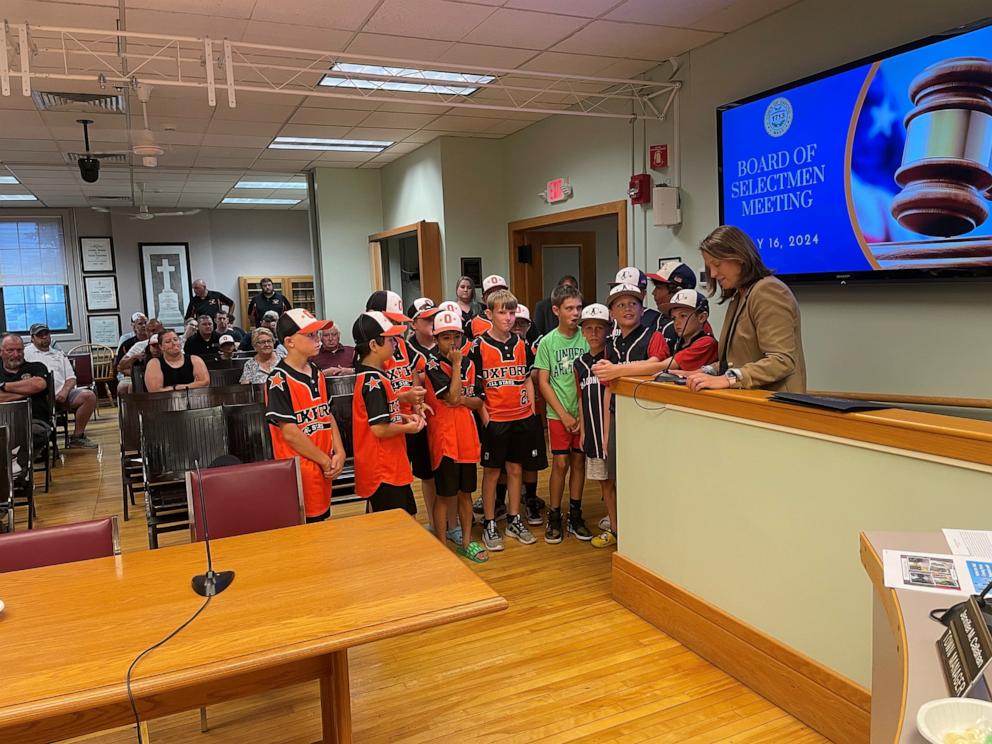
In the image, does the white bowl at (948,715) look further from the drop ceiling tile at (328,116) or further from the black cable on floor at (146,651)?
the drop ceiling tile at (328,116)

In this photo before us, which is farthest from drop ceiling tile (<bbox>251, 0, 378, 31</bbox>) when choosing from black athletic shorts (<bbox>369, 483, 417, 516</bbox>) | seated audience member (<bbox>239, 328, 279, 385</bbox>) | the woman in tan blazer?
black athletic shorts (<bbox>369, 483, 417, 516</bbox>)

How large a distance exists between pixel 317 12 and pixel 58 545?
3409 mm

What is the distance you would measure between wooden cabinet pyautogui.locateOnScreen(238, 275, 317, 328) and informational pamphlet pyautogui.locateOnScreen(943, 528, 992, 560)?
12.8 metres

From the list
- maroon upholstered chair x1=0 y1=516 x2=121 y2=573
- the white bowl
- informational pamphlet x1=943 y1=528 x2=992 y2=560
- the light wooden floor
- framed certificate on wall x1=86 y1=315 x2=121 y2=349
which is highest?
framed certificate on wall x1=86 y1=315 x2=121 y2=349

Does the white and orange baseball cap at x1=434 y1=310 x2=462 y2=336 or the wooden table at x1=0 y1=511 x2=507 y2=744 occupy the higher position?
the white and orange baseball cap at x1=434 y1=310 x2=462 y2=336

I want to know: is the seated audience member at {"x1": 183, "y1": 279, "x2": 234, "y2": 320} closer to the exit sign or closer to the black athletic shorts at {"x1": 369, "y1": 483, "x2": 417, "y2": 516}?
the exit sign

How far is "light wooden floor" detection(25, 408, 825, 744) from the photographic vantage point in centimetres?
241

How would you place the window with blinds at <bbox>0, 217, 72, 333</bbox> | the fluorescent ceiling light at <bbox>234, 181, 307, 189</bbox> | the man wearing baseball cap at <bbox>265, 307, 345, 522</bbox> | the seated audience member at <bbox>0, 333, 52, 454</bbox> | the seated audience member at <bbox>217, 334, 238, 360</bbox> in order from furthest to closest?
1. the window with blinds at <bbox>0, 217, 72, 333</bbox>
2. the fluorescent ceiling light at <bbox>234, 181, 307, 189</bbox>
3. the seated audience member at <bbox>217, 334, 238, 360</bbox>
4. the seated audience member at <bbox>0, 333, 52, 454</bbox>
5. the man wearing baseball cap at <bbox>265, 307, 345, 522</bbox>

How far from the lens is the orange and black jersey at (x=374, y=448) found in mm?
3250

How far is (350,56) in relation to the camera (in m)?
4.54

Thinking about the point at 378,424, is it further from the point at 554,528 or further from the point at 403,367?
the point at 554,528

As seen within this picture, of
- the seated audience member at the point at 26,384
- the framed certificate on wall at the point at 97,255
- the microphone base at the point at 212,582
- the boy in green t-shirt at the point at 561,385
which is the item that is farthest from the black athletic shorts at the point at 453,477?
the framed certificate on wall at the point at 97,255

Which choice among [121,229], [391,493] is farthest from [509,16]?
[121,229]

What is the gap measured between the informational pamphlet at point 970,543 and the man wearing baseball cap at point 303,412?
2.34 metres
